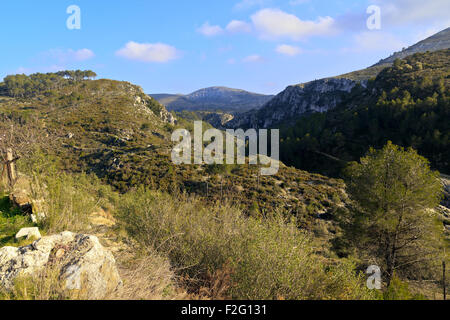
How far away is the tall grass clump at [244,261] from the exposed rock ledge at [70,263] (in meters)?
1.13

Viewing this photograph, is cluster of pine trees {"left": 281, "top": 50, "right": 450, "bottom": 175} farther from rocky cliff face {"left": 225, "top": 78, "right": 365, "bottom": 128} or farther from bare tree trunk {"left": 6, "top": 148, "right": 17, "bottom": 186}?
bare tree trunk {"left": 6, "top": 148, "right": 17, "bottom": 186}

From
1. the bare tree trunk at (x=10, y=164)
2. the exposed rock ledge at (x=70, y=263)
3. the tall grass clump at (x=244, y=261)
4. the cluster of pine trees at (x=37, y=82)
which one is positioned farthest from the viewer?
the cluster of pine trees at (x=37, y=82)

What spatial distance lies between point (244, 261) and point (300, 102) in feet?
401

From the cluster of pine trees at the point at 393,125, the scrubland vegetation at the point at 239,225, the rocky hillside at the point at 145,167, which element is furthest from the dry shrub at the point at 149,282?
the cluster of pine trees at the point at 393,125

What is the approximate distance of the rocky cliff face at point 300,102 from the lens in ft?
328

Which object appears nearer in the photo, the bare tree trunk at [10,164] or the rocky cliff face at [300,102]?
the bare tree trunk at [10,164]

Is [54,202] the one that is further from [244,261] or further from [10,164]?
[244,261]

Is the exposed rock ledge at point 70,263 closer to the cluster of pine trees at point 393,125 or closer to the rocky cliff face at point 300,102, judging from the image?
the cluster of pine trees at point 393,125

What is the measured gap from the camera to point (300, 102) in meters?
115

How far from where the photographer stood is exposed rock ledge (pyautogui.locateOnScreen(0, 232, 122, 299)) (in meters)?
2.84
